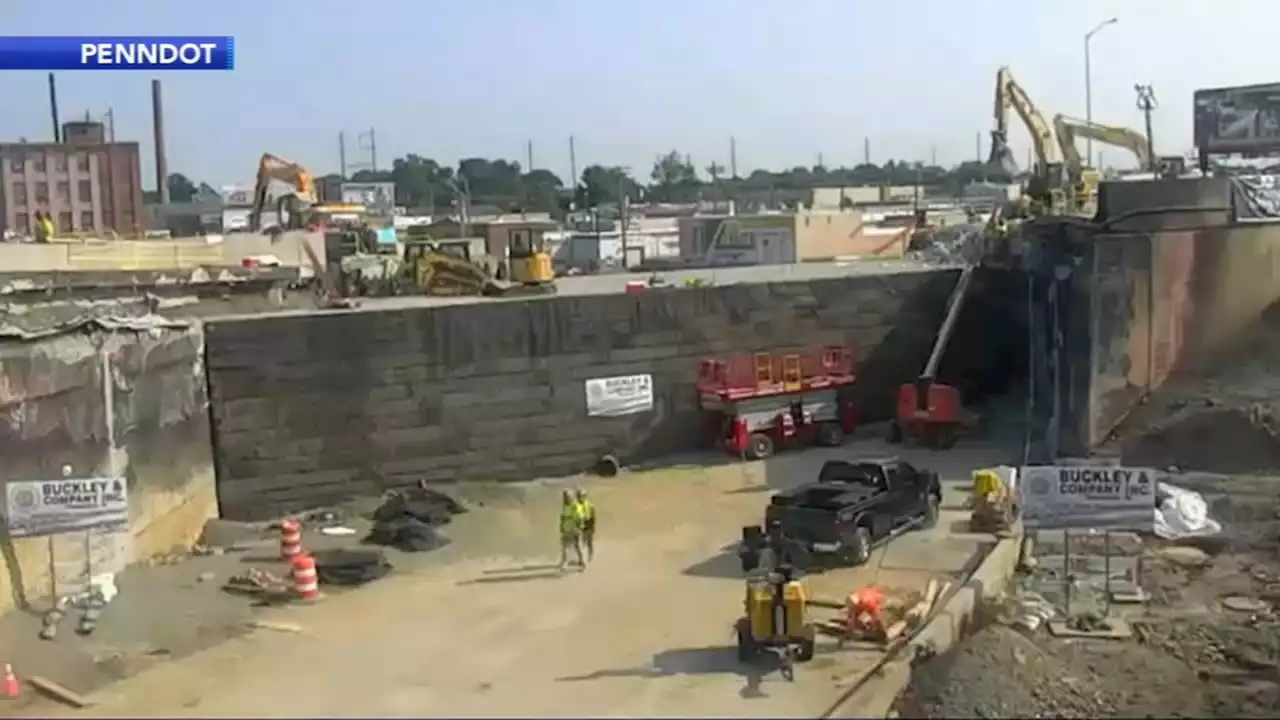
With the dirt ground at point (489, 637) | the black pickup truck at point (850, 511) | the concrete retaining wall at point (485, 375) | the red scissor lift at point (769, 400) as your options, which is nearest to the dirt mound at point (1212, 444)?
the dirt ground at point (489, 637)

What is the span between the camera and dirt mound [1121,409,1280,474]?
24.2 metres

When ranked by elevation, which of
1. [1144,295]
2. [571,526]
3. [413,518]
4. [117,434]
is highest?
[1144,295]

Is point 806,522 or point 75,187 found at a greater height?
point 75,187

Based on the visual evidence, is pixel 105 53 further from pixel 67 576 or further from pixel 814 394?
pixel 814 394

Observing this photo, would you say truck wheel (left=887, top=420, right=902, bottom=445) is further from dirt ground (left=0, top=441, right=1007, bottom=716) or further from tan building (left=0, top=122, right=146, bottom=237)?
tan building (left=0, top=122, right=146, bottom=237)

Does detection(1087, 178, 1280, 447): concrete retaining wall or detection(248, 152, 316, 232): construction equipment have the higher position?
detection(248, 152, 316, 232): construction equipment

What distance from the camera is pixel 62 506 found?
55.6 feet

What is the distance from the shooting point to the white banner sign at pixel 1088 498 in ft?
52.4

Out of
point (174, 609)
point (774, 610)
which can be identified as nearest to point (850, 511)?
point (774, 610)

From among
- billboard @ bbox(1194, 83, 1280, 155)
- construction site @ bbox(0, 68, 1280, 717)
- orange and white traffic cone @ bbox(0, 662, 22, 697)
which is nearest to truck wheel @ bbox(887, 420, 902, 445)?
construction site @ bbox(0, 68, 1280, 717)

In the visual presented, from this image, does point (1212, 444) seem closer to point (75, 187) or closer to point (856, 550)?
point (856, 550)

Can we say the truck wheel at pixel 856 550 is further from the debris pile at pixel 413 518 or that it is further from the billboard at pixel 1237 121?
the billboard at pixel 1237 121

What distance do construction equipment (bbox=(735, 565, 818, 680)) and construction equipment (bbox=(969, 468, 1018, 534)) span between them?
675 cm

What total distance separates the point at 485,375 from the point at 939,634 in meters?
13.3
